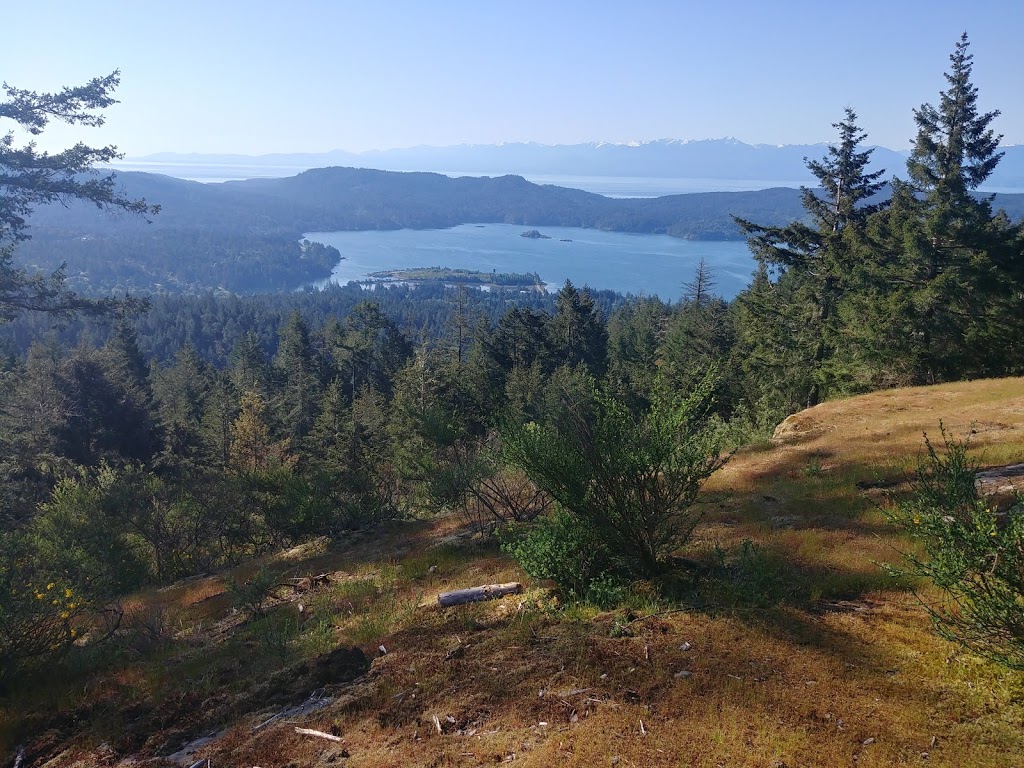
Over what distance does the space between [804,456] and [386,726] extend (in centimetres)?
1075

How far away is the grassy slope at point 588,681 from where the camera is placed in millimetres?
3748

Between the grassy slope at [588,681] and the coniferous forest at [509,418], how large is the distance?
2.86 ft

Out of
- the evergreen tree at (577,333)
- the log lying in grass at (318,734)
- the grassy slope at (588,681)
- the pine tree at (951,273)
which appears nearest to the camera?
the grassy slope at (588,681)

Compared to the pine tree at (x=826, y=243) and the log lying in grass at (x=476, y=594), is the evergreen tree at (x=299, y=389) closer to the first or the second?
the pine tree at (x=826, y=243)

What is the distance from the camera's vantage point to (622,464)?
552 cm

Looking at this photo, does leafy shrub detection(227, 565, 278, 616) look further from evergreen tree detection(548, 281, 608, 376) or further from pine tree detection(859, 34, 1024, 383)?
evergreen tree detection(548, 281, 608, 376)

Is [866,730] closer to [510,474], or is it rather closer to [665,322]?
[510,474]

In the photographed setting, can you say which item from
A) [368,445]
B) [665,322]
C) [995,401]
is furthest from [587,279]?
[995,401]

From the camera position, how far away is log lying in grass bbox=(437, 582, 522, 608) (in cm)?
698

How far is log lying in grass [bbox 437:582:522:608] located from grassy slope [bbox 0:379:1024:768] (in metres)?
0.19

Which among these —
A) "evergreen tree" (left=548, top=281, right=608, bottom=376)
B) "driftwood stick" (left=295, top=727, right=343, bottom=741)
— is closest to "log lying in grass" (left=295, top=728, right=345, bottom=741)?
"driftwood stick" (left=295, top=727, right=343, bottom=741)

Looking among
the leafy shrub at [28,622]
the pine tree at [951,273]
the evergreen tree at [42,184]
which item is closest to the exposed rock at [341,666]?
the leafy shrub at [28,622]

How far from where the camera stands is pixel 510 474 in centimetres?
1141

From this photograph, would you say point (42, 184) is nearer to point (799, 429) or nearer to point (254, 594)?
point (254, 594)
